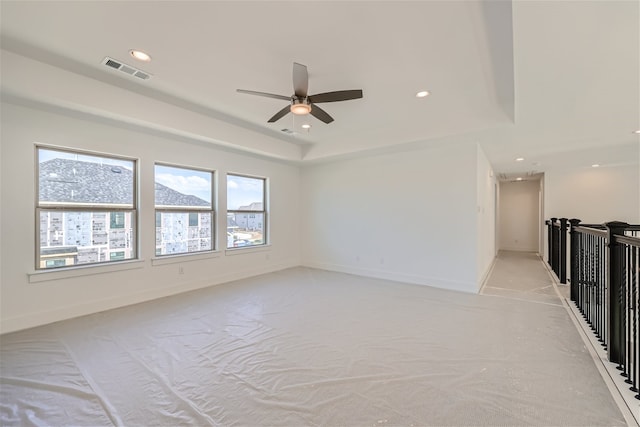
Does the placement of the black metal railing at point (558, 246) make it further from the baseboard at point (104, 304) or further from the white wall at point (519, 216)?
A: the baseboard at point (104, 304)

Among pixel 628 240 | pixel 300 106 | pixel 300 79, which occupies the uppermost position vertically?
pixel 300 79

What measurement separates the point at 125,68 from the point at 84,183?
1.82 metres

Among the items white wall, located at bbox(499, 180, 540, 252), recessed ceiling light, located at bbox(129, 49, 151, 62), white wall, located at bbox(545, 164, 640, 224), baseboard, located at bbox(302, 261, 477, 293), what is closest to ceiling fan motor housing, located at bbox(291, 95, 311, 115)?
recessed ceiling light, located at bbox(129, 49, 151, 62)

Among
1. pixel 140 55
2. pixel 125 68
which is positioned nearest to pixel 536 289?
pixel 140 55

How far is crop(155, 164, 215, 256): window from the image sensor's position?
4.50 metres

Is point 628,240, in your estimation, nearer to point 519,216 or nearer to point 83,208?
point 83,208

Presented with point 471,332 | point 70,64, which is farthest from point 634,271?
point 70,64

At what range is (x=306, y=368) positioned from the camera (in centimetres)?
232

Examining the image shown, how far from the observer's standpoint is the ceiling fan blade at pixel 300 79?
2367 mm

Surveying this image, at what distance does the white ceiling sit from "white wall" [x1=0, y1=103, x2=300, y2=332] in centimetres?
57

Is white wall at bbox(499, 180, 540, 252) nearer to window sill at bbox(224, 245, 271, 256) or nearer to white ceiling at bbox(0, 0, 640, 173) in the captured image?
white ceiling at bbox(0, 0, 640, 173)

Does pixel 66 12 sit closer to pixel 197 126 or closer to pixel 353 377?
pixel 197 126

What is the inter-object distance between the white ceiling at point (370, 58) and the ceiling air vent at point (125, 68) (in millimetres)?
78

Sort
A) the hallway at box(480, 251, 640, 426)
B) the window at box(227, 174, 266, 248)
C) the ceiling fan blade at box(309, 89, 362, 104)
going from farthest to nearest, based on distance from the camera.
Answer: the window at box(227, 174, 266, 248), the ceiling fan blade at box(309, 89, 362, 104), the hallway at box(480, 251, 640, 426)
